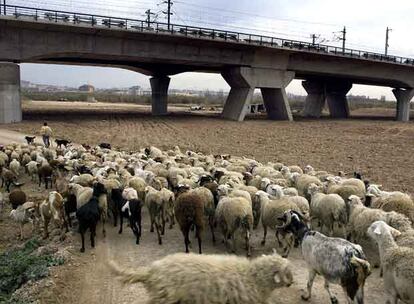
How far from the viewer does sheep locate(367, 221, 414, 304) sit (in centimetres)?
586

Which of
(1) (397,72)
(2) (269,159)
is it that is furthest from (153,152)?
(1) (397,72)

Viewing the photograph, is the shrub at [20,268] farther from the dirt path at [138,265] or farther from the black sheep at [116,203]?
the black sheep at [116,203]

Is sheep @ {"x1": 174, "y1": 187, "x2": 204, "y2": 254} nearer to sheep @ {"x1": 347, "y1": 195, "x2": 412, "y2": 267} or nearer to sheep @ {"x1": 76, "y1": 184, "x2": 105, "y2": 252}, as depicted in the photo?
sheep @ {"x1": 76, "y1": 184, "x2": 105, "y2": 252}

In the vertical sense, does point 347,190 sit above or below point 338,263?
above

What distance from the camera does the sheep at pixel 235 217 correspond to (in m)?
8.87

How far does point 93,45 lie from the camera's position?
34.0 m

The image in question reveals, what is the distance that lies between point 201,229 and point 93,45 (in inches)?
1111

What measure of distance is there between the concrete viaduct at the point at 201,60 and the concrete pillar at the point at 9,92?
0.21 ft

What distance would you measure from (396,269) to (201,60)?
112 feet

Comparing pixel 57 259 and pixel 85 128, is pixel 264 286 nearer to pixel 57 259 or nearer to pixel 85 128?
pixel 57 259

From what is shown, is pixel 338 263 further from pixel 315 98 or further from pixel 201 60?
pixel 315 98

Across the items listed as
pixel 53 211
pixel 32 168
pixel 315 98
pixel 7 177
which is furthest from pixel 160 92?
pixel 53 211

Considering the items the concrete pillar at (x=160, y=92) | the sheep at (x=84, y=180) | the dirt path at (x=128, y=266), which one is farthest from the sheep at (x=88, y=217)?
the concrete pillar at (x=160, y=92)

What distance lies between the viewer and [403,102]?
52.6 meters
